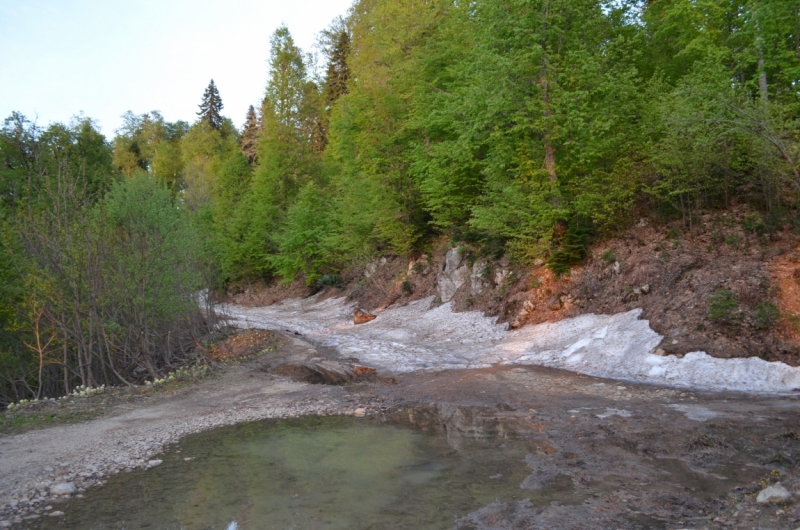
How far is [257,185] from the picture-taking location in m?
40.9

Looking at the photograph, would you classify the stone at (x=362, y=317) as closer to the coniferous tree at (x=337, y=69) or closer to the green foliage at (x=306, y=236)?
the green foliage at (x=306, y=236)

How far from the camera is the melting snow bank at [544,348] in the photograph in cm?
1048

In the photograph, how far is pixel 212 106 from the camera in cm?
7206

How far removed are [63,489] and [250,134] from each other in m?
58.9

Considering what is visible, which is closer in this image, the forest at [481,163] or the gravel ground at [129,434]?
the gravel ground at [129,434]

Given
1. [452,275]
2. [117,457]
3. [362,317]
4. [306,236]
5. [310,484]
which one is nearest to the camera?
[310,484]

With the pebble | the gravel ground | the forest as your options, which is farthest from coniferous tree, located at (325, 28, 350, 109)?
the pebble

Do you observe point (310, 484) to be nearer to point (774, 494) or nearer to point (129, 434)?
point (129, 434)

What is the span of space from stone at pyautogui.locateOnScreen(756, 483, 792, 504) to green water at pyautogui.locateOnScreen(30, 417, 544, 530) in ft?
6.55

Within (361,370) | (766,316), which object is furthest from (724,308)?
(361,370)

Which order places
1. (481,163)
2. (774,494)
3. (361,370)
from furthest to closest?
(481,163), (361,370), (774,494)

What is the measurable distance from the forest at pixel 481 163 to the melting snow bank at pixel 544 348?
2938mm

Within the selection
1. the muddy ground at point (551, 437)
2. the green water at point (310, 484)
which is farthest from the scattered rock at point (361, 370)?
the green water at point (310, 484)

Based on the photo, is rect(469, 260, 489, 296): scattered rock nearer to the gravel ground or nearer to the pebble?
the gravel ground
